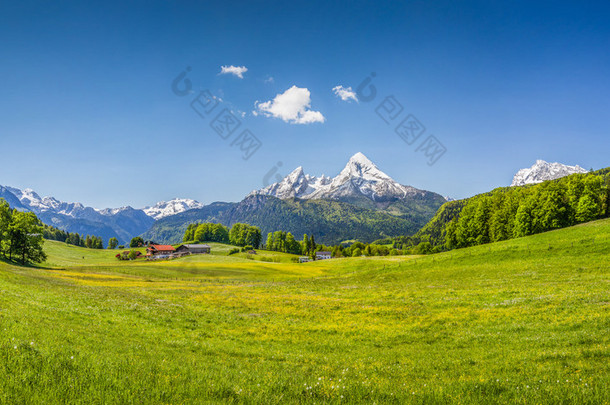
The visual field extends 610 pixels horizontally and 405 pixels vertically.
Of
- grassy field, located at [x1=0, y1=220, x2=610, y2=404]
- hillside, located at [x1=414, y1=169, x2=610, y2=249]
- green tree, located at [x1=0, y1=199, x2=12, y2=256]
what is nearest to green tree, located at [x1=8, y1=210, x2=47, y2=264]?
green tree, located at [x1=0, y1=199, x2=12, y2=256]

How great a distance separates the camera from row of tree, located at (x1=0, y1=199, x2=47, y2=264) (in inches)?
3125

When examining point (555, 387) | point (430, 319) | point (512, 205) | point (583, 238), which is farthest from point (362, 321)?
point (512, 205)

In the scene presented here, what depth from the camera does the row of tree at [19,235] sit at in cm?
7938

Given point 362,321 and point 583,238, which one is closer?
point 362,321

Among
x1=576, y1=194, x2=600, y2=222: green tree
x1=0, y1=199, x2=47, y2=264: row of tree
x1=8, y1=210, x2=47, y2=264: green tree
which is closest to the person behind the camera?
x1=0, y1=199, x2=47, y2=264: row of tree

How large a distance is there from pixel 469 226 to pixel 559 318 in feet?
319

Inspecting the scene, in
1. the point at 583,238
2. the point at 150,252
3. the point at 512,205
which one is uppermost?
the point at 512,205

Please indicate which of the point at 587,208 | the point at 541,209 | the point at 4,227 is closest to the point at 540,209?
the point at 541,209

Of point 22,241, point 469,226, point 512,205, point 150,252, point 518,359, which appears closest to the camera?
point 518,359

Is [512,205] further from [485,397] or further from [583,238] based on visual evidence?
[485,397]

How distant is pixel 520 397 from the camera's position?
8391 millimetres

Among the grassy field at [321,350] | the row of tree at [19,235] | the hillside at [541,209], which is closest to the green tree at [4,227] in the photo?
the row of tree at [19,235]

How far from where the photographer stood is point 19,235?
268ft

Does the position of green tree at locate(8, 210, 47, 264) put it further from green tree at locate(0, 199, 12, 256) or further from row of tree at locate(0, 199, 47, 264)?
green tree at locate(0, 199, 12, 256)
